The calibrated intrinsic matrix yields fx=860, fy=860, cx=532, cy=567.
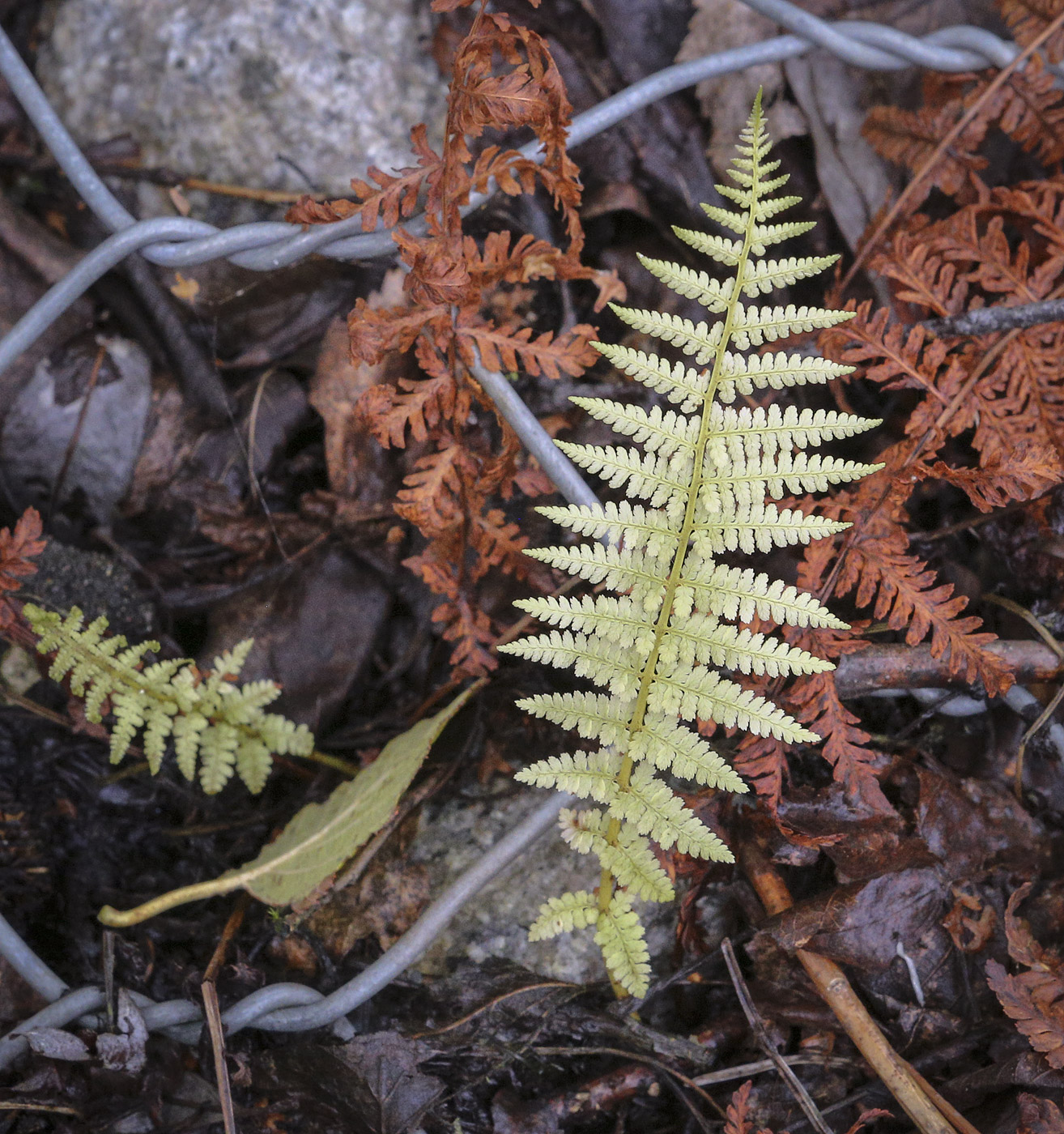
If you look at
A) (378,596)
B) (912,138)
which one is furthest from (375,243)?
(912,138)

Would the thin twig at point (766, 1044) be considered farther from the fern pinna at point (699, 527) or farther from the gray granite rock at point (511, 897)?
the fern pinna at point (699, 527)

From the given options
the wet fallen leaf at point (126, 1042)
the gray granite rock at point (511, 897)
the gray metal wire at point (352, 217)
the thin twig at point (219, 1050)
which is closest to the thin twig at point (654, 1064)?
the gray granite rock at point (511, 897)

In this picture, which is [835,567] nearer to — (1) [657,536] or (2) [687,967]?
(1) [657,536]

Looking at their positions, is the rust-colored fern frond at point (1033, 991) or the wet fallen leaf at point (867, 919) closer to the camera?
the rust-colored fern frond at point (1033, 991)

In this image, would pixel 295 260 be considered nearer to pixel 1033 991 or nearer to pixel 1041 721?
pixel 1041 721

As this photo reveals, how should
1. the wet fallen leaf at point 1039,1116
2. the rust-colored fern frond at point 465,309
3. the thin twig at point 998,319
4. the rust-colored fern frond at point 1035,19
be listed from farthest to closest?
the rust-colored fern frond at point 1035,19 < the thin twig at point 998,319 < the wet fallen leaf at point 1039,1116 < the rust-colored fern frond at point 465,309

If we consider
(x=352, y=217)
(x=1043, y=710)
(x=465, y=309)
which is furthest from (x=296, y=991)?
(x=1043, y=710)

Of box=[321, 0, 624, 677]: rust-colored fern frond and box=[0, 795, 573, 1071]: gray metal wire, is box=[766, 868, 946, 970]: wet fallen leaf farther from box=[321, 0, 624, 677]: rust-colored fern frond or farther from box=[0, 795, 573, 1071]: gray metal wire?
box=[321, 0, 624, 677]: rust-colored fern frond
